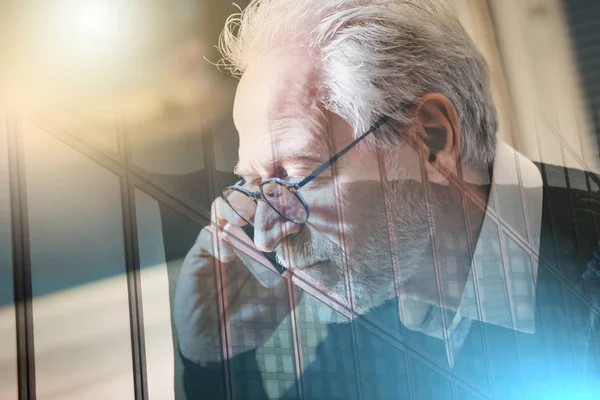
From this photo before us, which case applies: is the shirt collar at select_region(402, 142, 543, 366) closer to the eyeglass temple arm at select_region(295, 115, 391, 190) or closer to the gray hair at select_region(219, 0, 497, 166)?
the gray hair at select_region(219, 0, 497, 166)

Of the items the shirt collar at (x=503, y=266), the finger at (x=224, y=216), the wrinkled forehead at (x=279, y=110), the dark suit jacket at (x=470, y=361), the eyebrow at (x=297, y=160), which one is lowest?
the dark suit jacket at (x=470, y=361)

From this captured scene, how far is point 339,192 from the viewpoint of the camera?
10.3 ft

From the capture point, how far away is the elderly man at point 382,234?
3.08 metres

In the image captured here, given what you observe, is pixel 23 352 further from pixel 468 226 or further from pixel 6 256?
pixel 468 226

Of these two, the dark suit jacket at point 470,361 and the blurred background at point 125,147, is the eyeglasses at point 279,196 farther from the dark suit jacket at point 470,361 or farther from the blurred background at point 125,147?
the dark suit jacket at point 470,361

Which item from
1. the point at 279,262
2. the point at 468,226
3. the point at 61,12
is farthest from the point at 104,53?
the point at 468,226

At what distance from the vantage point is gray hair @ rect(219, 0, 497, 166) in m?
3.17

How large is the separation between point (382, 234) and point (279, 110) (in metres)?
0.66

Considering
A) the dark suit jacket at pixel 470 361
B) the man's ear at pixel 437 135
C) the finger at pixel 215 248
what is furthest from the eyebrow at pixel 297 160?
the dark suit jacket at pixel 470 361

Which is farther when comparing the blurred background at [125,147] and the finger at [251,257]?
the finger at [251,257]

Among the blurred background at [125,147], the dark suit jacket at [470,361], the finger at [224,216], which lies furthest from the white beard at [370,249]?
the blurred background at [125,147]

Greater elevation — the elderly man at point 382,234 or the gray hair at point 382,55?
the gray hair at point 382,55

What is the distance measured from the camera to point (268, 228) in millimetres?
3119

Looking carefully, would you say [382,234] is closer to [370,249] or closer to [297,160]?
[370,249]
